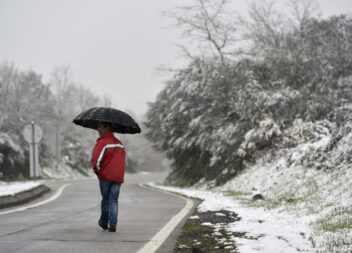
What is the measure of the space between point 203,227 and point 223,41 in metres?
17.3

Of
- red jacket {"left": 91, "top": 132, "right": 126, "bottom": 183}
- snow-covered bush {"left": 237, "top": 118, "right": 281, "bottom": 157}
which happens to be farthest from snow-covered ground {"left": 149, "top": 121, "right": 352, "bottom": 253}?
red jacket {"left": 91, "top": 132, "right": 126, "bottom": 183}

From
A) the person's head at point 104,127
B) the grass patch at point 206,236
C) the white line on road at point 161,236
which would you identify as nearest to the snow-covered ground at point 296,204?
the grass patch at point 206,236

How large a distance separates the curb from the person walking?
490cm

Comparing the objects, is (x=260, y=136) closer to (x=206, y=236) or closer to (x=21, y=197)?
(x=21, y=197)

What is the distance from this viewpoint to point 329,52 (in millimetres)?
22531

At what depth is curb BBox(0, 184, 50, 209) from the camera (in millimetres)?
11383

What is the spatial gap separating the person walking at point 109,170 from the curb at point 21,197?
4903 mm

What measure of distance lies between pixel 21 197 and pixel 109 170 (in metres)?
6.82

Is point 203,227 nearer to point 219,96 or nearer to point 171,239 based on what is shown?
point 171,239

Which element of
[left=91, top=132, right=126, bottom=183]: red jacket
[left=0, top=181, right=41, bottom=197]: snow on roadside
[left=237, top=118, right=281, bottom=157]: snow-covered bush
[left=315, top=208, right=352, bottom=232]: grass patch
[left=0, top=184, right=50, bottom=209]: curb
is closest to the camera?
[left=315, top=208, right=352, bottom=232]: grass patch

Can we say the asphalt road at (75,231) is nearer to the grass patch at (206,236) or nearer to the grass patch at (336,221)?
the grass patch at (206,236)

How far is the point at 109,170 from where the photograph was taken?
23.1 ft

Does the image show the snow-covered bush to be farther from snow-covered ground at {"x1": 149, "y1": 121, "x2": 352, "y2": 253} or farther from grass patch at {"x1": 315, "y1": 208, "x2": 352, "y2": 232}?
grass patch at {"x1": 315, "y1": 208, "x2": 352, "y2": 232}

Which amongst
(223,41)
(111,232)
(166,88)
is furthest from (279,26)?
(111,232)
